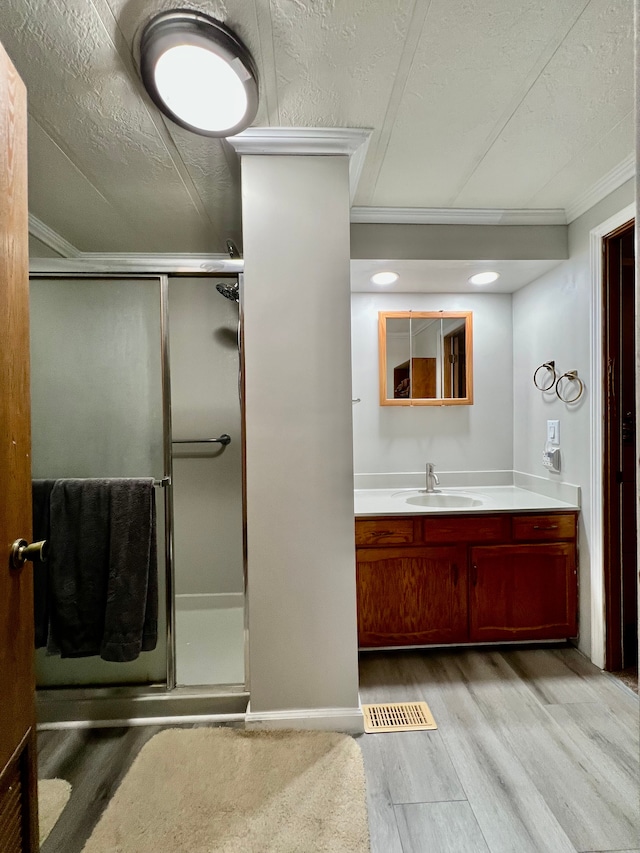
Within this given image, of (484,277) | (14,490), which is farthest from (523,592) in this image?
(14,490)

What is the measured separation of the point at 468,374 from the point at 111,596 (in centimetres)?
234

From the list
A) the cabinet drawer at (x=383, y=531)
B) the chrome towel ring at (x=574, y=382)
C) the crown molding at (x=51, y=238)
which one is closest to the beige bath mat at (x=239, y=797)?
the cabinet drawer at (x=383, y=531)

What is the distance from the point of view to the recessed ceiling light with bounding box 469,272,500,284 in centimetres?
235

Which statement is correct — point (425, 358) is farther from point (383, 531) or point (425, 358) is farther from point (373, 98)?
point (373, 98)

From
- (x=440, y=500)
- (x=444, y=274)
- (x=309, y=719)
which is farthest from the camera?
(x=440, y=500)

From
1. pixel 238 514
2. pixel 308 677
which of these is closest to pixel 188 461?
pixel 238 514

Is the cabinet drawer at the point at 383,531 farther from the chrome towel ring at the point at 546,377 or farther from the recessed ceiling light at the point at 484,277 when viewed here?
the recessed ceiling light at the point at 484,277

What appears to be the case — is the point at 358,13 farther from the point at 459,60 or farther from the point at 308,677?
the point at 308,677

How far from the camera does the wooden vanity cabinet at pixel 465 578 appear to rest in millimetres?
2039

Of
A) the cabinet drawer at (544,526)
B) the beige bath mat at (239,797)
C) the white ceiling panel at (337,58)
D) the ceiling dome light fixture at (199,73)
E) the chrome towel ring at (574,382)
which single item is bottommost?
the beige bath mat at (239,797)

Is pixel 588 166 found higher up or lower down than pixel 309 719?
higher up

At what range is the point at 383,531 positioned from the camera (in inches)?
80.5

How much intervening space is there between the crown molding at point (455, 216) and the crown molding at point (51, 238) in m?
1.64

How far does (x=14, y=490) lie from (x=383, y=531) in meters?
1.59
